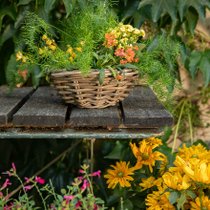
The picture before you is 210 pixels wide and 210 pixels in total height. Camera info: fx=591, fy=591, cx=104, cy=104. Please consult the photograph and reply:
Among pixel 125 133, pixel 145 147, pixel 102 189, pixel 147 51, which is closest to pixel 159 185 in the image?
pixel 145 147

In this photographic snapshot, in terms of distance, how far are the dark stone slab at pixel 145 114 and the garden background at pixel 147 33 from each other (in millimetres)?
130

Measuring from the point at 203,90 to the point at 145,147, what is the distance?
1123mm

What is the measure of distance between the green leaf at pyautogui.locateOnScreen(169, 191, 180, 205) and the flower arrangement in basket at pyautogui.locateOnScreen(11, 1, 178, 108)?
29 centimetres

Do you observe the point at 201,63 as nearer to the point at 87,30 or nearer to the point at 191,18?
the point at 191,18

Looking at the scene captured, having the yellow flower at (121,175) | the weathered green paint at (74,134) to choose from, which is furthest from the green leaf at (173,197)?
the yellow flower at (121,175)

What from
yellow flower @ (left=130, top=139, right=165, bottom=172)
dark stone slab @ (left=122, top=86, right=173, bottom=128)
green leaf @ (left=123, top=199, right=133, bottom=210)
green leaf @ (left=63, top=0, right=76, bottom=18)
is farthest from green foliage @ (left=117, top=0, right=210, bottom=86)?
green leaf @ (left=123, top=199, right=133, bottom=210)

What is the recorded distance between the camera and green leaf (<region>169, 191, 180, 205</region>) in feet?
4.59

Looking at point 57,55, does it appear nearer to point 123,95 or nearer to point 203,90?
point 123,95

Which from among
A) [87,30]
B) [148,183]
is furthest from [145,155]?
[87,30]

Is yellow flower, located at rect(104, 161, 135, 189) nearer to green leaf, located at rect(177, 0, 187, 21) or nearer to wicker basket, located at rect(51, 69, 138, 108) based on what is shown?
wicker basket, located at rect(51, 69, 138, 108)

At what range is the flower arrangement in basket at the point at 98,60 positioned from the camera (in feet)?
4.79

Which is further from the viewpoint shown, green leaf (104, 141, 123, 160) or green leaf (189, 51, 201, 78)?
green leaf (189, 51, 201, 78)

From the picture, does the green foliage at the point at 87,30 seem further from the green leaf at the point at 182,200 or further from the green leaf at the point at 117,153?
the green leaf at the point at 117,153

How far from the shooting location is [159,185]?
1.60 meters
